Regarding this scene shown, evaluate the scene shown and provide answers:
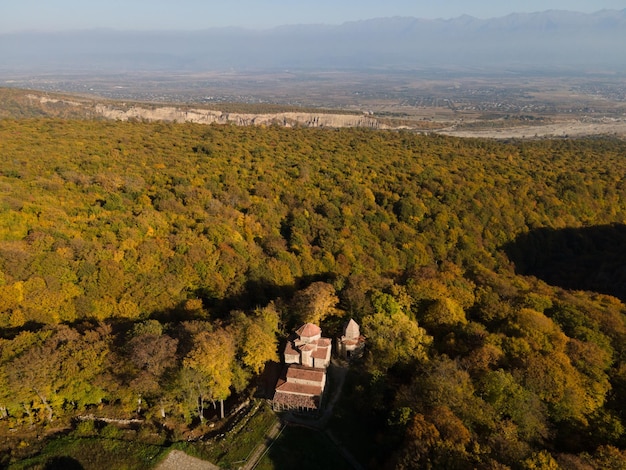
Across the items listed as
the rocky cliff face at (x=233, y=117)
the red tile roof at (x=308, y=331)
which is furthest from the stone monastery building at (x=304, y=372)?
the rocky cliff face at (x=233, y=117)

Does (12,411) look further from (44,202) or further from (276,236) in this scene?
(276,236)

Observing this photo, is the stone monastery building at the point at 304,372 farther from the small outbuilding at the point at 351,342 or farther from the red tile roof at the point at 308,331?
the small outbuilding at the point at 351,342

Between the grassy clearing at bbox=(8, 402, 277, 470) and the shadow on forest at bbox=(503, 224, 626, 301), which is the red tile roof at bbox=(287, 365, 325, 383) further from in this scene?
the shadow on forest at bbox=(503, 224, 626, 301)

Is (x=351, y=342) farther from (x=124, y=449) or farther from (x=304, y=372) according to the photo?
(x=124, y=449)

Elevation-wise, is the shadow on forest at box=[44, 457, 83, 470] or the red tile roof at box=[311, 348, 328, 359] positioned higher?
the red tile roof at box=[311, 348, 328, 359]

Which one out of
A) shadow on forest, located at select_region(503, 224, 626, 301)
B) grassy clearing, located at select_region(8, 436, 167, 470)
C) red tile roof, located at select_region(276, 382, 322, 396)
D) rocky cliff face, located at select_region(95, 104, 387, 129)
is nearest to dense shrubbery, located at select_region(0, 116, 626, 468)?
shadow on forest, located at select_region(503, 224, 626, 301)
